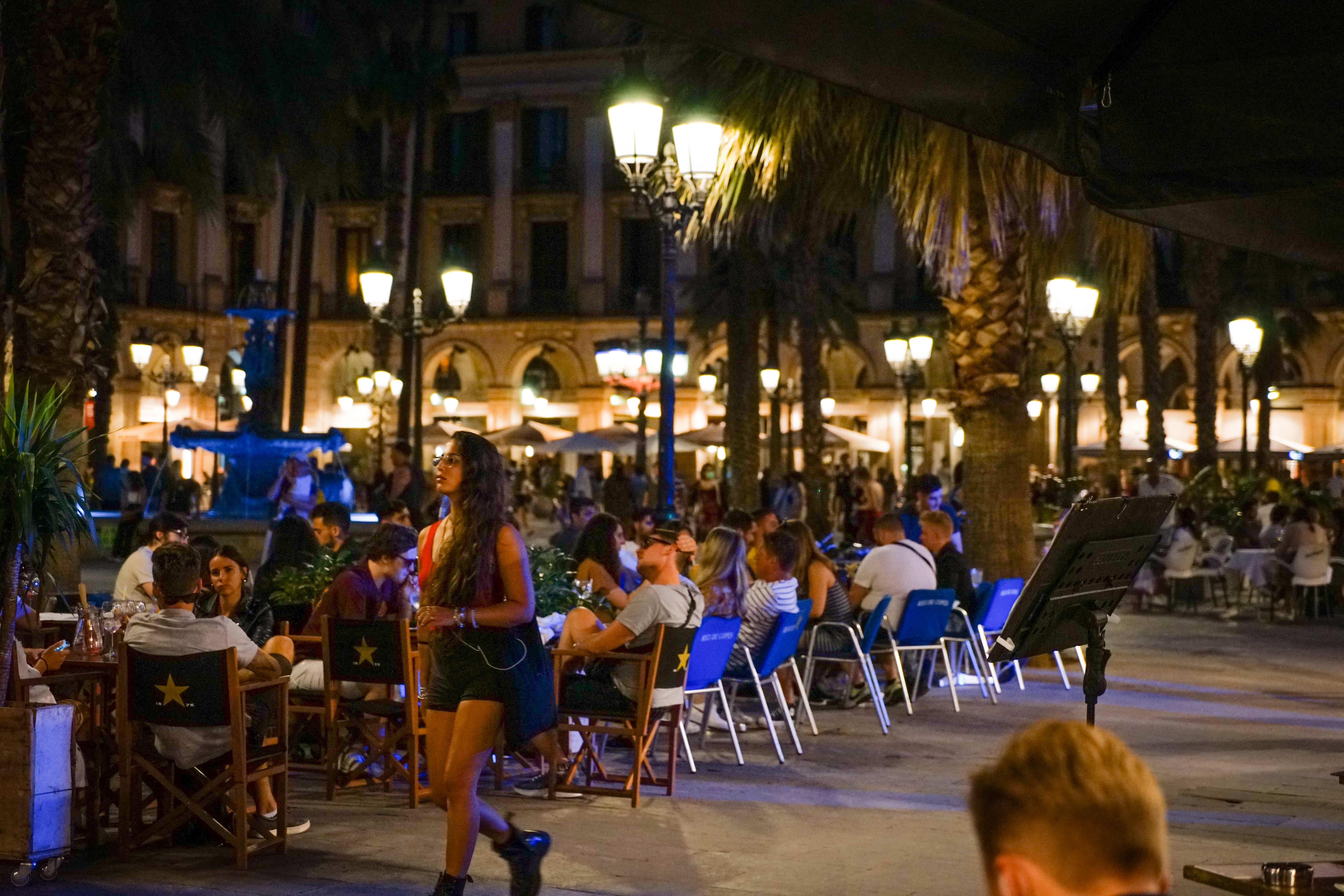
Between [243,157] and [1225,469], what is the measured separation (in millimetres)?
22524

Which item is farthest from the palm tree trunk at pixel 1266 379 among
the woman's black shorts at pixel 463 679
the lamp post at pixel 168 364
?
the woman's black shorts at pixel 463 679

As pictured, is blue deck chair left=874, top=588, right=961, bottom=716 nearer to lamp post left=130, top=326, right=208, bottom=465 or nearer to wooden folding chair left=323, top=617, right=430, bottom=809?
wooden folding chair left=323, top=617, right=430, bottom=809

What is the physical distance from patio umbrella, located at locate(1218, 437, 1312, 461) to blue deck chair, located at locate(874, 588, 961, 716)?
2299 cm

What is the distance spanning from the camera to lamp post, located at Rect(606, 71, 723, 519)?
453 inches

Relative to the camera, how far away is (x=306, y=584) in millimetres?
8734

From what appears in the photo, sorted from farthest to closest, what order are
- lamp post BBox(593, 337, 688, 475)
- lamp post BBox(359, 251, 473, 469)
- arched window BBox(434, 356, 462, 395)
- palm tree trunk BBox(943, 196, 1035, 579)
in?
arched window BBox(434, 356, 462, 395), lamp post BBox(593, 337, 688, 475), lamp post BBox(359, 251, 473, 469), palm tree trunk BBox(943, 196, 1035, 579)

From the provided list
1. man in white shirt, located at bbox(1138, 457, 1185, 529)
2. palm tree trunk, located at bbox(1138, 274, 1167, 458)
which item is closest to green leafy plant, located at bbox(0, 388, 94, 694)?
man in white shirt, located at bbox(1138, 457, 1185, 529)

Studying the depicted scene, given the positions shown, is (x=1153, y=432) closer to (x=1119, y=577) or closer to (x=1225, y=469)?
(x=1225, y=469)

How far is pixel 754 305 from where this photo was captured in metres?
28.3

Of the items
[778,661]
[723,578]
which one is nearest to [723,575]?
[723,578]

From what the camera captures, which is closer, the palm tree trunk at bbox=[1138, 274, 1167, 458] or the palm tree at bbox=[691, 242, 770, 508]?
the palm tree at bbox=[691, 242, 770, 508]

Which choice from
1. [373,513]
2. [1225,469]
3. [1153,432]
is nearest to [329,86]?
[373,513]

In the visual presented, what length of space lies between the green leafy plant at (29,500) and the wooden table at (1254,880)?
3.98 m

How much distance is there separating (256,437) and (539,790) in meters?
13.2
